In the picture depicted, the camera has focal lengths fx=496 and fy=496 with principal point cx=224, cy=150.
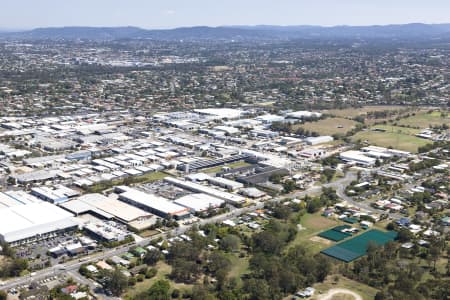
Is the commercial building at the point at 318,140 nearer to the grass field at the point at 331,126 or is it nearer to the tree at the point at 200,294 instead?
the grass field at the point at 331,126

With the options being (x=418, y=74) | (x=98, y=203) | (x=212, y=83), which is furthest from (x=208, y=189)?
(x=418, y=74)

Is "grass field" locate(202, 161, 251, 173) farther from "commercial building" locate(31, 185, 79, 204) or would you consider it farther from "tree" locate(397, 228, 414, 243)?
"tree" locate(397, 228, 414, 243)

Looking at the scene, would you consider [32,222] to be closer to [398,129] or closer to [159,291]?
[159,291]

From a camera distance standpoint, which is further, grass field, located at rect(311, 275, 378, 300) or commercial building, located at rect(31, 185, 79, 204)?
commercial building, located at rect(31, 185, 79, 204)

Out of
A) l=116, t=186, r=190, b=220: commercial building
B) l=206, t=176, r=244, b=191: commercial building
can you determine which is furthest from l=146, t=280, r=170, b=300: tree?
l=206, t=176, r=244, b=191: commercial building

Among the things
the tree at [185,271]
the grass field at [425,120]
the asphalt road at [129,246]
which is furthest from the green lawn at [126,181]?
the grass field at [425,120]

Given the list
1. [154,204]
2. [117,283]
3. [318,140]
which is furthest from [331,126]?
[117,283]

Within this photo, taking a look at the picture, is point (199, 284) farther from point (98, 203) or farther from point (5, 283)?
point (98, 203)
